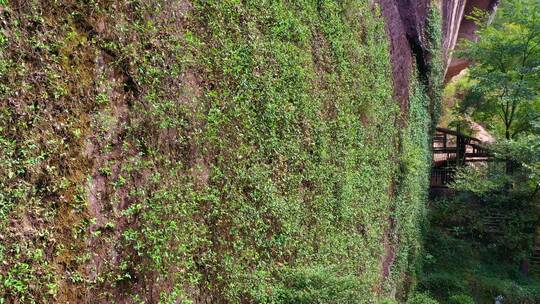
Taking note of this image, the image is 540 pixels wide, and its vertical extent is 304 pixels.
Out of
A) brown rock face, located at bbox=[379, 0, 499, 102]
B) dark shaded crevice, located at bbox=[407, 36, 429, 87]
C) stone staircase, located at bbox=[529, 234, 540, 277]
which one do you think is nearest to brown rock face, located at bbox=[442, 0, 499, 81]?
brown rock face, located at bbox=[379, 0, 499, 102]

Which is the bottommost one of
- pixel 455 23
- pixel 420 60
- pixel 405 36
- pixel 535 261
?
pixel 535 261

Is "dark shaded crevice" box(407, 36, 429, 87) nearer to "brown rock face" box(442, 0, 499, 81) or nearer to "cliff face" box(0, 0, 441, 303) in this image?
"brown rock face" box(442, 0, 499, 81)

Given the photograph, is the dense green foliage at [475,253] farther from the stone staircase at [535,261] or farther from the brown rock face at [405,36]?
the brown rock face at [405,36]

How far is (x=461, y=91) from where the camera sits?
2012 centimetres

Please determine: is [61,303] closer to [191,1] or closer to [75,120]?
[75,120]

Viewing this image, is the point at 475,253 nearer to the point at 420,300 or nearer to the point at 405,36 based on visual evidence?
the point at 420,300

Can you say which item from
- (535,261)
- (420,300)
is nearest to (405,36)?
(420,300)

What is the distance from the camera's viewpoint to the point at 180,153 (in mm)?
2939

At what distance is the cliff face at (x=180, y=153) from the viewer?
1.97m

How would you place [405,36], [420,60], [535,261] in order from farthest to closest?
1. [535,261]
2. [420,60]
3. [405,36]

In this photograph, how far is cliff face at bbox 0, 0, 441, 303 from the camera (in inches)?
77.7

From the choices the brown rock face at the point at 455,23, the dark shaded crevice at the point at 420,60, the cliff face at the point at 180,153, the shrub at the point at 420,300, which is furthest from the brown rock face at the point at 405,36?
the shrub at the point at 420,300

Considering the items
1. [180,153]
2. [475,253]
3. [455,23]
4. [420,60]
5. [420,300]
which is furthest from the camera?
[455,23]

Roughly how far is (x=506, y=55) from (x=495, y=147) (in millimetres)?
2780
